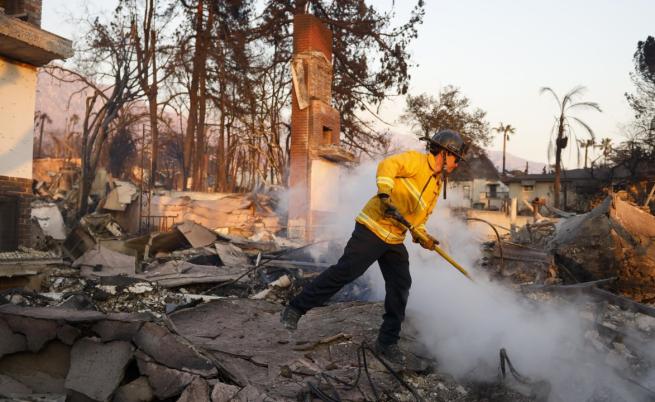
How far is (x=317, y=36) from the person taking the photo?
15688mm

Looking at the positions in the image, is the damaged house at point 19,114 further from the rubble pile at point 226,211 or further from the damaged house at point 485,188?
the damaged house at point 485,188

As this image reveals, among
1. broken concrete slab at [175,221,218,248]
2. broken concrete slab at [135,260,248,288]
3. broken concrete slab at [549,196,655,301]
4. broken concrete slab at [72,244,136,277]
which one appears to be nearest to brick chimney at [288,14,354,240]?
broken concrete slab at [175,221,218,248]

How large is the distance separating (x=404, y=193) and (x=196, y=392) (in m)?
2.34

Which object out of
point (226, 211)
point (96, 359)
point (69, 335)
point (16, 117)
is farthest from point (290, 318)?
point (226, 211)

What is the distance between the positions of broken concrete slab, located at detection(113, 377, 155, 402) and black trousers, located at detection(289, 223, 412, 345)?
→ 59.2 inches

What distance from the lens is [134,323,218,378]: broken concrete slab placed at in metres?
3.61

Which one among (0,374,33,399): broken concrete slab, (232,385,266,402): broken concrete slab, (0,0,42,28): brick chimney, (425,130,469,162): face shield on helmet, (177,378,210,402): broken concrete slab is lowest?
(0,374,33,399): broken concrete slab

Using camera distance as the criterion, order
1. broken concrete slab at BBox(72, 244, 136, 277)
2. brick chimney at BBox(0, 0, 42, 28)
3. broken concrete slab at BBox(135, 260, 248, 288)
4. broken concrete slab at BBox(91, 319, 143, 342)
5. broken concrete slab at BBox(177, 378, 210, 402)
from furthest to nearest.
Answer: broken concrete slab at BBox(72, 244, 136, 277) < broken concrete slab at BBox(135, 260, 248, 288) < brick chimney at BBox(0, 0, 42, 28) < broken concrete slab at BBox(91, 319, 143, 342) < broken concrete slab at BBox(177, 378, 210, 402)

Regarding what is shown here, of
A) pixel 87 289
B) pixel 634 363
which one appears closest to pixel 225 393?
pixel 634 363

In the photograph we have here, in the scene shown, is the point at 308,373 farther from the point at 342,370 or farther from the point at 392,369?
the point at 392,369

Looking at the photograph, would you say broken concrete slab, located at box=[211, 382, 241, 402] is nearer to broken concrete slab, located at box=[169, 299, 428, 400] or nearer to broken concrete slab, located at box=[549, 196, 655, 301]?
broken concrete slab, located at box=[169, 299, 428, 400]

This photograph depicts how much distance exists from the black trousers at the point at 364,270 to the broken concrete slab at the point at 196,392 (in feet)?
4.44

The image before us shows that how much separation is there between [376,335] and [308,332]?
28.3 inches

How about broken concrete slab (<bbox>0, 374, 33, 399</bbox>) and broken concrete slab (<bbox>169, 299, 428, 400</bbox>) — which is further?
broken concrete slab (<bbox>169, 299, 428, 400</bbox>)
